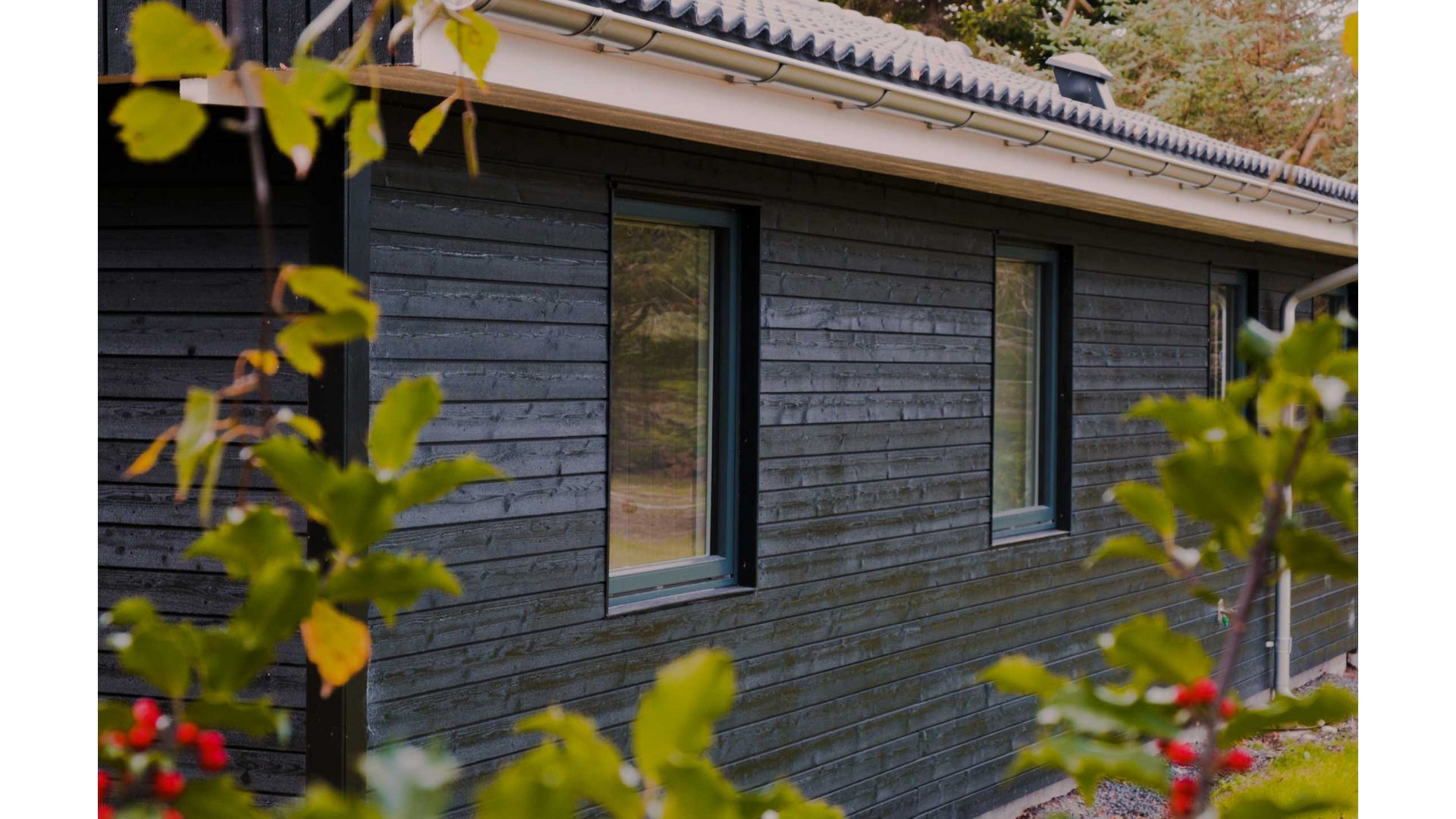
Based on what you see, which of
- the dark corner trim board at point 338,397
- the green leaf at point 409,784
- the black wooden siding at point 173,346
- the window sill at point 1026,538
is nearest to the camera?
the green leaf at point 409,784

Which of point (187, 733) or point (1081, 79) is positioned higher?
point (1081, 79)

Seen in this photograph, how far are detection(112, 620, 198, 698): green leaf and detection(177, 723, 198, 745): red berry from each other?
17 mm

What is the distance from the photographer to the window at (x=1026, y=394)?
5.99 meters

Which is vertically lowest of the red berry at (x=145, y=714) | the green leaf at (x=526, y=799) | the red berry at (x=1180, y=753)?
the red berry at (x=1180, y=753)

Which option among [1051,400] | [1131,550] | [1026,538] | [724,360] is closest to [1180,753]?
[1131,550]

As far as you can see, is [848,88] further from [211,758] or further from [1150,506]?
[211,758]

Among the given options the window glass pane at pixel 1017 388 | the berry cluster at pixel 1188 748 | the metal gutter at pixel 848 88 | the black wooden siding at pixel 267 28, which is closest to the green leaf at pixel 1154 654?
the berry cluster at pixel 1188 748

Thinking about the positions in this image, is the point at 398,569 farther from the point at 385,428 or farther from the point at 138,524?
the point at 138,524

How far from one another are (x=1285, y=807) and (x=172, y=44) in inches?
28.1

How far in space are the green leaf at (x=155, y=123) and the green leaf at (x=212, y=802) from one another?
1.11 feet

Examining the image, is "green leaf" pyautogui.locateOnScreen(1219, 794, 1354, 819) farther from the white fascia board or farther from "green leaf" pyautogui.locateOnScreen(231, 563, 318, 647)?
the white fascia board

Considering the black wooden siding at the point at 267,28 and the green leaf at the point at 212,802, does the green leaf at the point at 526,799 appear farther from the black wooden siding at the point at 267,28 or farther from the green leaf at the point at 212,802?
the black wooden siding at the point at 267,28

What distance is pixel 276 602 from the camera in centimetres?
76
